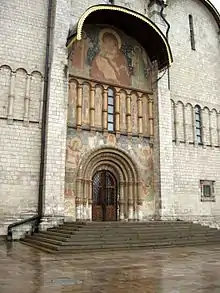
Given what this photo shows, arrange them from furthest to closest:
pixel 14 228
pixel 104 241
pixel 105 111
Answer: pixel 105 111, pixel 14 228, pixel 104 241

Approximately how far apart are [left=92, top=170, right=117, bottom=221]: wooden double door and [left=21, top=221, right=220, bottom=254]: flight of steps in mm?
2683

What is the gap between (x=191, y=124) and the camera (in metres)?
18.0

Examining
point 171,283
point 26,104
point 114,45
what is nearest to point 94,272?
point 171,283

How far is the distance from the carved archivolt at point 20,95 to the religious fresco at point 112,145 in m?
1.92

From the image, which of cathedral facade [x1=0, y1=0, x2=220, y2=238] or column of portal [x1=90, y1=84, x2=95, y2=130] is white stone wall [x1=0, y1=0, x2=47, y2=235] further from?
column of portal [x1=90, y1=84, x2=95, y2=130]

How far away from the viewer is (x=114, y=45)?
16.7 m

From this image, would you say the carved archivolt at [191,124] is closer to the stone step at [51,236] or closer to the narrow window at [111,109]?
the narrow window at [111,109]

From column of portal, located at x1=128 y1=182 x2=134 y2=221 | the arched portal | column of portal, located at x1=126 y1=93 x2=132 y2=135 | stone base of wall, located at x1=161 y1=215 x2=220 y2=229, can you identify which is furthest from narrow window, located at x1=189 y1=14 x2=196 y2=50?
stone base of wall, located at x1=161 y1=215 x2=220 y2=229

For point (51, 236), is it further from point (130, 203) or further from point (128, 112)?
point (128, 112)

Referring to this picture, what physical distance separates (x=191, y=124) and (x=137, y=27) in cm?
613

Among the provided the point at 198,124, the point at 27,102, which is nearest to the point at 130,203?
the point at 198,124

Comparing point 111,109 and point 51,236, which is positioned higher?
point 111,109

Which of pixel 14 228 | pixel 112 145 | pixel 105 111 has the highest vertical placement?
pixel 105 111

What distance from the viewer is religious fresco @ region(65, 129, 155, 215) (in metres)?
14.0
